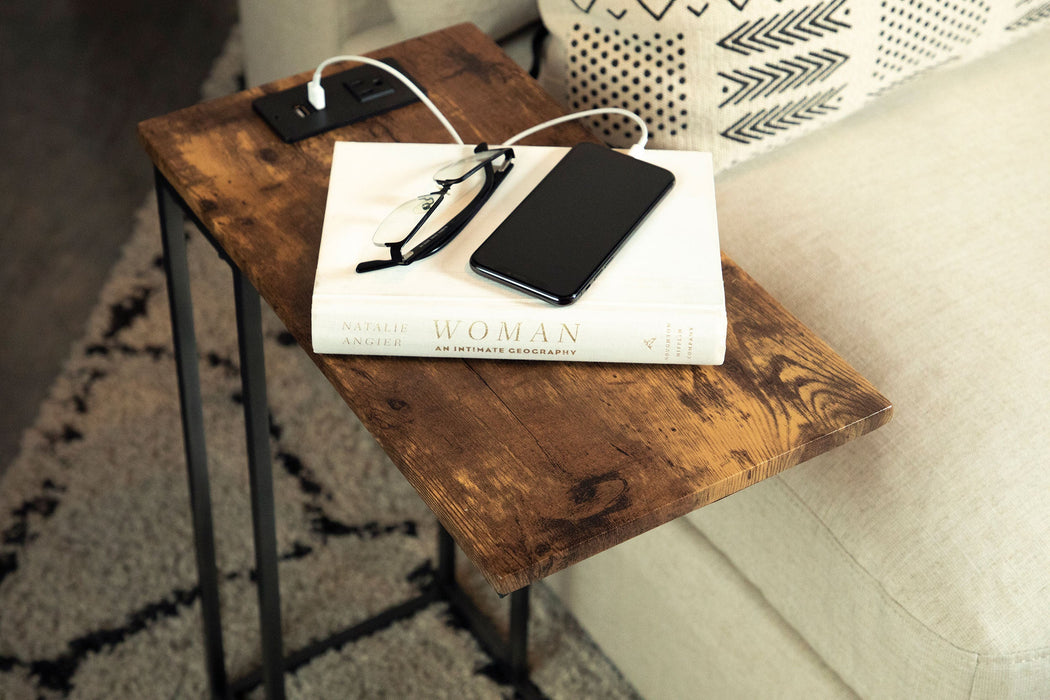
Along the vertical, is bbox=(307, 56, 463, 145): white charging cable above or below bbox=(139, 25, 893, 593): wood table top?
above

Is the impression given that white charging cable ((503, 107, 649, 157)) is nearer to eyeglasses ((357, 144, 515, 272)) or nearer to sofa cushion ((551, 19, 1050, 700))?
eyeglasses ((357, 144, 515, 272))

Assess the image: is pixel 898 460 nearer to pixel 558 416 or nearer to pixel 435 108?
pixel 558 416

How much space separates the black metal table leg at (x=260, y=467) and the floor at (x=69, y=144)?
571mm

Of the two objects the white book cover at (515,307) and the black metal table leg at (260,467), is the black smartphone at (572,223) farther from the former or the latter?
the black metal table leg at (260,467)

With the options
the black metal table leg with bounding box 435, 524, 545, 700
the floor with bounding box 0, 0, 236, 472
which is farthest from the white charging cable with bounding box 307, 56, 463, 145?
the floor with bounding box 0, 0, 236, 472

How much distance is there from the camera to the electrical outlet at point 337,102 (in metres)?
0.75

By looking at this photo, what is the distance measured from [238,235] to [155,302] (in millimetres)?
846

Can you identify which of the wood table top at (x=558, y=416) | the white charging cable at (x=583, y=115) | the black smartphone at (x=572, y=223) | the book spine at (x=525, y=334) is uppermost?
the white charging cable at (x=583, y=115)

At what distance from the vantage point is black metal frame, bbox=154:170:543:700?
718mm

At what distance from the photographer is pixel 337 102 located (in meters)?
0.78

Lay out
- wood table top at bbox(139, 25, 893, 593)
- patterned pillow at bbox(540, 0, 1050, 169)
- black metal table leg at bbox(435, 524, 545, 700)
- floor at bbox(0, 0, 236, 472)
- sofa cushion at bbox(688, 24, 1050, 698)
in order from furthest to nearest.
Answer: floor at bbox(0, 0, 236, 472)
black metal table leg at bbox(435, 524, 545, 700)
patterned pillow at bbox(540, 0, 1050, 169)
sofa cushion at bbox(688, 24, 1050, 698)
wood table top at bbox(139, 25, 893, 593)

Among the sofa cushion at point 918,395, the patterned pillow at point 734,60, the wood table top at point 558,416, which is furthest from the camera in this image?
the patterned pillow at point 734,60

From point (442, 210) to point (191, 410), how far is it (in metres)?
0.35

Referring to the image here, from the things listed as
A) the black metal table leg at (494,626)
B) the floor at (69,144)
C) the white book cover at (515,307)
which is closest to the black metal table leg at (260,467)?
the white book cover at (515,307)
